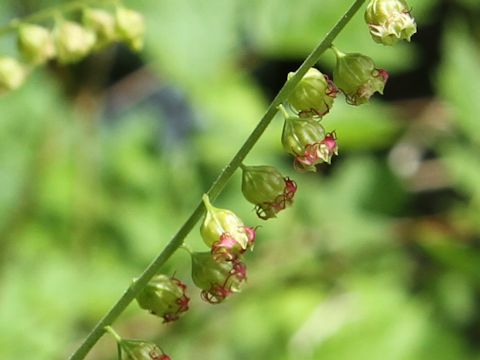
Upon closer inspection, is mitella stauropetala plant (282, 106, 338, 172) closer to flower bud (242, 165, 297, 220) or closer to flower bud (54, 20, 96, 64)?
flower bud (242, 165, 297, 220)

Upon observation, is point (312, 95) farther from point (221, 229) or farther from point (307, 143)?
point (221, 229)

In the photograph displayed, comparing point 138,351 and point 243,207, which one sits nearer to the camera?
point 138,351

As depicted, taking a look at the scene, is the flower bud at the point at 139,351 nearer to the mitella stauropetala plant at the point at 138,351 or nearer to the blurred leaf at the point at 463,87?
the mitella stauropetala plant at the point at 138,351

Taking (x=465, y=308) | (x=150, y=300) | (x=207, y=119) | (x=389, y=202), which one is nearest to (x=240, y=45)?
(x=207, y=119)

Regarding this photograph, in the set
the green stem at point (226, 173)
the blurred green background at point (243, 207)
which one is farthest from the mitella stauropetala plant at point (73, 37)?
the blurred green background at point (243, 207)

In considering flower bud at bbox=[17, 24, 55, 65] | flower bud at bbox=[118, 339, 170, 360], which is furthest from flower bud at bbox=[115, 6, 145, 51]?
flower bud at bbox=[118, 339, 170, 360]

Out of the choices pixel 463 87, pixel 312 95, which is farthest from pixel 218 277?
pixel 463 87

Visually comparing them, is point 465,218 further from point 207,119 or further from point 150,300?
point 150,300

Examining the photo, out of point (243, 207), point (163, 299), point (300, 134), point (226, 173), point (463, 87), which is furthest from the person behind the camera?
point (243, 207)
